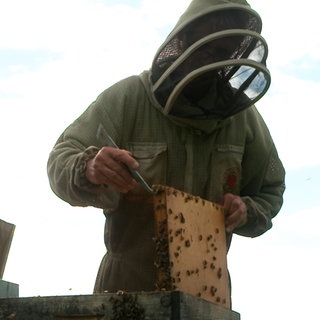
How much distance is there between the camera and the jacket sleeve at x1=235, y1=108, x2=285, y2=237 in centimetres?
382

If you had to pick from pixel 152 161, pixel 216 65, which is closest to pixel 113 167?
pixel 152 161

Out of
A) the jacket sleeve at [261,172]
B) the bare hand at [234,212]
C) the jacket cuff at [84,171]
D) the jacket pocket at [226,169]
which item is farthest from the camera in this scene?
the jacket sleeve at [261,172]

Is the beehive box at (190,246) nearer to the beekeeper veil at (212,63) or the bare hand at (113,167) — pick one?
the bare hand at (113,167)

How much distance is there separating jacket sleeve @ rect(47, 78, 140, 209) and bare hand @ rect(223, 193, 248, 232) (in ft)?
1.70

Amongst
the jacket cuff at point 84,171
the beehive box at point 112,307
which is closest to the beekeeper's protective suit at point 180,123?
the jacket cuff at point 84,171

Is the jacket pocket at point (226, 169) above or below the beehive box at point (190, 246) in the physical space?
above

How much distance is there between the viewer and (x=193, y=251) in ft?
9.42

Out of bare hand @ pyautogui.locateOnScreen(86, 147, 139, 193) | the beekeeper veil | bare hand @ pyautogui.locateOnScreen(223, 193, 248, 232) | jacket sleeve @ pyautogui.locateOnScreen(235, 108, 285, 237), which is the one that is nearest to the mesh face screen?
the beekeeper veil

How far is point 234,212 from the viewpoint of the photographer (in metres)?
3.27

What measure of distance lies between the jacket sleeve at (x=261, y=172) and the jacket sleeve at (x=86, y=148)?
0.73 meters

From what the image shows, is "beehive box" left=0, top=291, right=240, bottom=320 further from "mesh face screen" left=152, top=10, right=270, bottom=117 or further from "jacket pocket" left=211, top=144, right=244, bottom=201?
"mesh face screen" left=152, top=10, right=270, bottom=117

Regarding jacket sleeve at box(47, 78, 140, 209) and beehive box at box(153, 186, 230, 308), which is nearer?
beehive box at box(153, 186, 230, 308)

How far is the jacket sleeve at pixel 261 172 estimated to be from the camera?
3816 mm

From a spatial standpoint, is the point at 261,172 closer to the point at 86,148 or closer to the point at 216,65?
the point at 216,65
